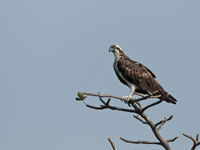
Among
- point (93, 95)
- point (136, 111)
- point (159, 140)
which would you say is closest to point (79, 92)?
point (93, 95)

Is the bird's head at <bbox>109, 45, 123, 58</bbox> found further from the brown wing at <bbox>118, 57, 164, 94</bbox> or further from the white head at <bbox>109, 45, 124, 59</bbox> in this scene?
the brown wing at <bbox>118, 57, 164, 94</bbox>

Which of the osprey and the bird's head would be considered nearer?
the osprey

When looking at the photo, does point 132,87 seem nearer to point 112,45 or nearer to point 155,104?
point 112,45

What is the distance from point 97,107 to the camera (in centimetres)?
866

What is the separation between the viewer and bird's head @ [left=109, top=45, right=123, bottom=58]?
48.8 ft

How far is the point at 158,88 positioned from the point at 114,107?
5050mm

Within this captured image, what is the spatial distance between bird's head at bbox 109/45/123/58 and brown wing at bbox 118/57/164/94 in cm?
61

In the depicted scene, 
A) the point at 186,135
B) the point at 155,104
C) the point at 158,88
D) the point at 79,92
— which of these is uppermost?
the point at 158,88

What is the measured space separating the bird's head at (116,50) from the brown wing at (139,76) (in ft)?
2.00

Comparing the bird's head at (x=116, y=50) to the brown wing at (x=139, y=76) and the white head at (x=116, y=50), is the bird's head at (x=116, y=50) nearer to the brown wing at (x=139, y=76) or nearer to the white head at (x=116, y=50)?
the white head at (x=116, y=50)

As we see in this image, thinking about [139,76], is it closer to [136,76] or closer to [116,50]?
[136,76]

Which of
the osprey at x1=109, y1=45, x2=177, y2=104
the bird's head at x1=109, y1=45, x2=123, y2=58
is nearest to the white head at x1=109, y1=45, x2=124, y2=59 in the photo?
the bird's head at x1=109, y1=45, x2=123, y2=58

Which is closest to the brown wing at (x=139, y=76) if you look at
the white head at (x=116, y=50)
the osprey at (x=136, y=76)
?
the osprey at (x=136, y=76)

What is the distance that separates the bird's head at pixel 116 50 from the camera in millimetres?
14867
